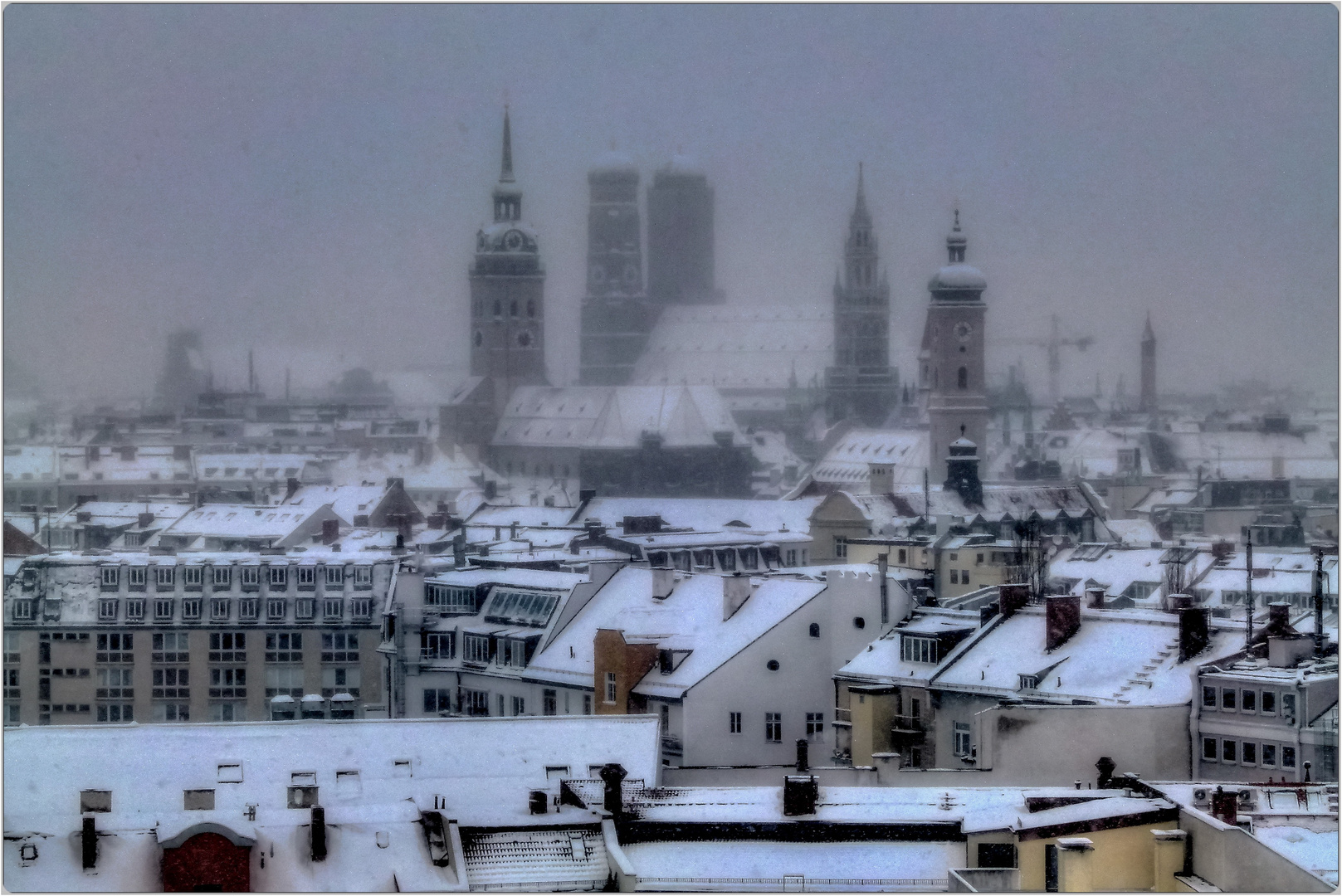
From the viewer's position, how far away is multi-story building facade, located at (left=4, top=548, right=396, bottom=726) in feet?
120

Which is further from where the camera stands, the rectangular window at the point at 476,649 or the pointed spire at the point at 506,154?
the pointed spire at the point at 506,154

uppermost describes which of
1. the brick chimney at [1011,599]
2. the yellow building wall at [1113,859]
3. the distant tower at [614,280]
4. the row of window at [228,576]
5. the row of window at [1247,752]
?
the distant tower at [614,280]

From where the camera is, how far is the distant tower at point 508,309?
84.1m

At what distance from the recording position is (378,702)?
35.0 m

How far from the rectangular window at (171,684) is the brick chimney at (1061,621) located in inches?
587

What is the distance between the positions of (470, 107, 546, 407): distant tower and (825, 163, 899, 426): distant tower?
35.3 ft

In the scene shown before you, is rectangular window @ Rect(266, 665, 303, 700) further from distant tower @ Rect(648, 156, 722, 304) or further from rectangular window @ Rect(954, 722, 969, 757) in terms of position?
distant tower @ Rect(648, 156, 722, 304)

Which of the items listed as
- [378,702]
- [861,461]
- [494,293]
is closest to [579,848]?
[378,702]

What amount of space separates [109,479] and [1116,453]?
28.5 m

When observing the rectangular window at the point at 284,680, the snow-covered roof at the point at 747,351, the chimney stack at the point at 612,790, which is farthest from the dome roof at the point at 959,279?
the chimney stack at the point at 612,790

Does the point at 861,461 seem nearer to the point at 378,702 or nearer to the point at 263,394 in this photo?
the point at 263,394

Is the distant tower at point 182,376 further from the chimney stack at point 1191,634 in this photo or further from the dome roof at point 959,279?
the chimney stack at point 1191,634

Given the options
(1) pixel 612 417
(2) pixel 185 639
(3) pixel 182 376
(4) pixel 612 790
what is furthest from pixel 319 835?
(1) pixel 612 417

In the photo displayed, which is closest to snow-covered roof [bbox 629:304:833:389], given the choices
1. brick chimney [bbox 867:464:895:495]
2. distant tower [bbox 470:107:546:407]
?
distant tower [bbox 470:107:546:407]
